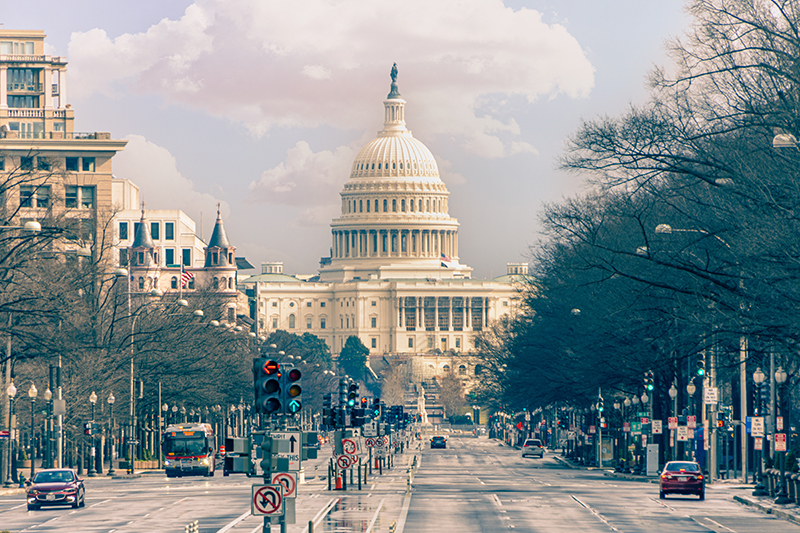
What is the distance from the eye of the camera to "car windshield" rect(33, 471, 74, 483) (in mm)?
46781

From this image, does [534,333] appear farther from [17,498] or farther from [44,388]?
[17,498]

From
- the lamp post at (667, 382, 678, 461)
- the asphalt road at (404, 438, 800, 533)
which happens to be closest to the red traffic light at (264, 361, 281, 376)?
the asphalt road at (404, 438, 800, 533)

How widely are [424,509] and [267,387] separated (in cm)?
2060

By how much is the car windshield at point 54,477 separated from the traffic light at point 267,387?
81.3ft

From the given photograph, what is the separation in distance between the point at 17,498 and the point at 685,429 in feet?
88.8

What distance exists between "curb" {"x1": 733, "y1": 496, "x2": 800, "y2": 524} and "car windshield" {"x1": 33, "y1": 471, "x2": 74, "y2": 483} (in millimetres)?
21021

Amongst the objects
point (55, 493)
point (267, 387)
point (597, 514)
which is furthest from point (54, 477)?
point (267, 387)

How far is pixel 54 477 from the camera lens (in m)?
47.2

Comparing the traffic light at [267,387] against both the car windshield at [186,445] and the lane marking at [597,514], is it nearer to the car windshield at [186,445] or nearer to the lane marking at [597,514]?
the lane marking at [597,514]

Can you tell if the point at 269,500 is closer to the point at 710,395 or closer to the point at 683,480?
the point at 683,480

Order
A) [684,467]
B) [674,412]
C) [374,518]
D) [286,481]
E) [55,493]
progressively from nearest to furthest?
[286,481] < [374,518] < [55,493] < [684,467] < [674,412]

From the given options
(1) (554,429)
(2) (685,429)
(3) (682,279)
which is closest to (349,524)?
(3) (682,279)

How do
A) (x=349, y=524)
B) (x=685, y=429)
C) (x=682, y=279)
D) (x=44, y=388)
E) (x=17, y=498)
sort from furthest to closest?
(x=44, y=388) < (x=685, y=429) < (x=17, y=498) < (x=682, y=279) < (x=349, y=524)

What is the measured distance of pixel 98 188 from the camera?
153 meters
